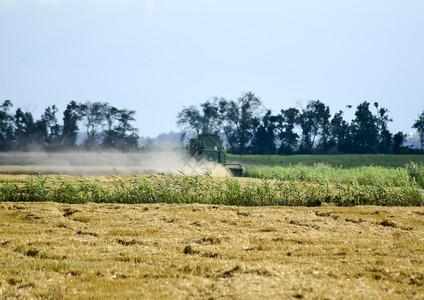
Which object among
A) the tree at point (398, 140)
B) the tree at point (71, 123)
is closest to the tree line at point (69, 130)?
the tree at point (71, 123)

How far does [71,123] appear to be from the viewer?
64.4 meters

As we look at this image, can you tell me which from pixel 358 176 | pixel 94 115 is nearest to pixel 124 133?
pixel 94 115

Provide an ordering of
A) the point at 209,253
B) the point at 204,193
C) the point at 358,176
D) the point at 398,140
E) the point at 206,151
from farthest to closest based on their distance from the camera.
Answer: the point at 398,140
the point at 206,151
the point at 358,176
the point at 204,193
the point at 209,253

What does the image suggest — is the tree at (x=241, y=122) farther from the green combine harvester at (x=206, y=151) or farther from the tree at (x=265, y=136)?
the green combine harvester at (x=206, y=151)

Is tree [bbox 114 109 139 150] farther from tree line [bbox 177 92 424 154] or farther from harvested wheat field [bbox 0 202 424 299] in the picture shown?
harvested wheat field [bbox 0 202 424 299]

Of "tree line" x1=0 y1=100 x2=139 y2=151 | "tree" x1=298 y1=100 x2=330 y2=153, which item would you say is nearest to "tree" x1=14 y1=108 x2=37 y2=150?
"tree line" x1=0 y1=100 x2=139 y2=151

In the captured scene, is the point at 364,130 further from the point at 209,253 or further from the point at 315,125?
the point at 209,253

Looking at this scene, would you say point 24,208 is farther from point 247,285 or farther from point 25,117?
point 25,117

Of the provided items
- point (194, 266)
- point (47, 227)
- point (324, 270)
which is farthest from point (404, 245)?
point (47, 227)

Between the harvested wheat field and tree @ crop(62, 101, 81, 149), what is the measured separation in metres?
46.6

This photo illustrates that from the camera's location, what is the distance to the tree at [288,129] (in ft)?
242

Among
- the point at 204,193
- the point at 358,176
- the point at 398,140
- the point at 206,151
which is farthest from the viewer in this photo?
the point at 398,140

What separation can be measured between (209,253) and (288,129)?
64.3m

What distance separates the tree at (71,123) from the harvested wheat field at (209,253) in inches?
1835
